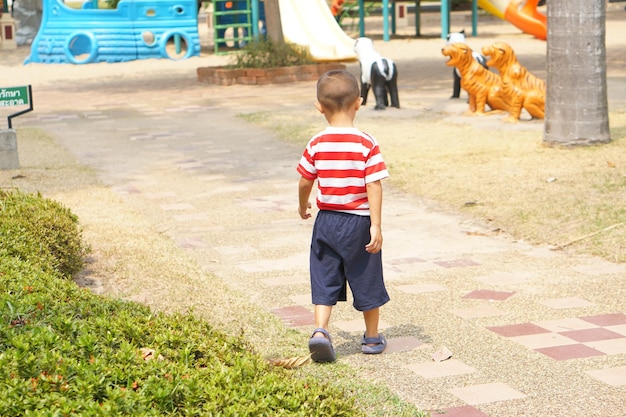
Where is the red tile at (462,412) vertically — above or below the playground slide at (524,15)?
below

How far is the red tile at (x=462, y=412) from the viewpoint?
3728mm

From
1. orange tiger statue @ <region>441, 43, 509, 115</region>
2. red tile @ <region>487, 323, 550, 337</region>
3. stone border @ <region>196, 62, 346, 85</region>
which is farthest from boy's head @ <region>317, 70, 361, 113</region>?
stone border @ <region>196, 62, 346, 85</region>

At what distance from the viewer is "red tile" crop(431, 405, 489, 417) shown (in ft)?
12.2

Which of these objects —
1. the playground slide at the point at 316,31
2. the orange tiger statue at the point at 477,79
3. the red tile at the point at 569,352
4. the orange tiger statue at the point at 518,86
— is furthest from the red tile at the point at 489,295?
the playground slide at the point at 316,31

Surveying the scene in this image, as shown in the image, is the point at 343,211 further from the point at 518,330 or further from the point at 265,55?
the point at 265,55

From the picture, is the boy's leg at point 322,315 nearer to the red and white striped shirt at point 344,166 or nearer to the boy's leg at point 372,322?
the boy's leg at point 372,322

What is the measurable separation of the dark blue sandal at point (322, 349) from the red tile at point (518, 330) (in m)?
0.89

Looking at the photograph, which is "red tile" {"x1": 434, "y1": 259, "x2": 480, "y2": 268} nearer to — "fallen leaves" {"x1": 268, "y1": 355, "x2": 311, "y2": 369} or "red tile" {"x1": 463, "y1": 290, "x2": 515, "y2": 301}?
"red tile" {"x1": 463, "y1": 290, "x2": 515, "y2": 301}

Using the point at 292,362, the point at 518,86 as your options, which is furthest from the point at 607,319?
the point at 518,86

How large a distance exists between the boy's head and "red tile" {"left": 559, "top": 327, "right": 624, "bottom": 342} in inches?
58.7

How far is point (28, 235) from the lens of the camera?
215 inches

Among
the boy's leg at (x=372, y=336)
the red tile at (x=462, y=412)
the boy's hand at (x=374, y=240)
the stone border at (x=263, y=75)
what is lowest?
the red tile at (x=462, y=412)

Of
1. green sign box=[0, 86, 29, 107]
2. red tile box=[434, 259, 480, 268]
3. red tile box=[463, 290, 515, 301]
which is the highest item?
green sign box=[0, 86, 29, 107]

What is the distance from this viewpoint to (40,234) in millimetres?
5578
